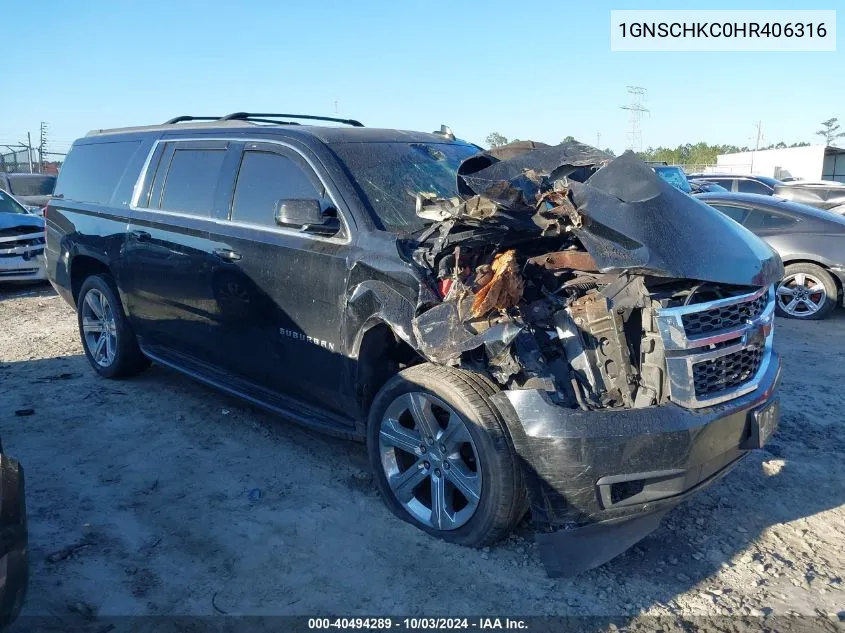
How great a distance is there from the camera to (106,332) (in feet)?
19.6

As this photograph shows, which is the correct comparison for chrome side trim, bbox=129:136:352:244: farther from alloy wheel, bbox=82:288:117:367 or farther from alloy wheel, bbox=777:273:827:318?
alloy wheel, bbox=777:273:827:318

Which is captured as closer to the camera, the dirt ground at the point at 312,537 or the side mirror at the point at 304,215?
the dirt ground at the point at 312,537

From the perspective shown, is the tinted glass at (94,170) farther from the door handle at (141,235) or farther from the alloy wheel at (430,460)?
the alloy wheel at (430,460)

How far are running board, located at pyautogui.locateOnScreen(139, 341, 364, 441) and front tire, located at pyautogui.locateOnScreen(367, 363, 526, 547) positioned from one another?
Answer: 33 cm

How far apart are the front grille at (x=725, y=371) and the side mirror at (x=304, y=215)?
2057 millimetres

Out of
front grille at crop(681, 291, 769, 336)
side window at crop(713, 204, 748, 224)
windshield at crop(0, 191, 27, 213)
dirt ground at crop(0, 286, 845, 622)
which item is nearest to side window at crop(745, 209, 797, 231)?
side window at crop(713, 204, 748, 224)

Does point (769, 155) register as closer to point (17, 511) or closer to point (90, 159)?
point (90, 159)

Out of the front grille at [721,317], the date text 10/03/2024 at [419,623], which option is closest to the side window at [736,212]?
the front grille at [721,317]

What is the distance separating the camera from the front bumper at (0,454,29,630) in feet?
7.49

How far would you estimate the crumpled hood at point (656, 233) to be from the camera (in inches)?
125

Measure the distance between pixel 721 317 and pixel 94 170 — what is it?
532 centimetres

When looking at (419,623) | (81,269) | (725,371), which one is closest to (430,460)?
(419,623)

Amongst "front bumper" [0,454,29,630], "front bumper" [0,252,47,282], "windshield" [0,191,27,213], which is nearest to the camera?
"front bumper" [0,454,29,630]

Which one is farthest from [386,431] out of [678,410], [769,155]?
[769,155]
